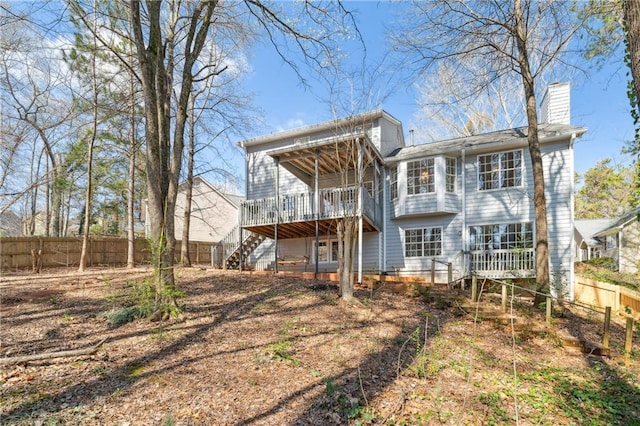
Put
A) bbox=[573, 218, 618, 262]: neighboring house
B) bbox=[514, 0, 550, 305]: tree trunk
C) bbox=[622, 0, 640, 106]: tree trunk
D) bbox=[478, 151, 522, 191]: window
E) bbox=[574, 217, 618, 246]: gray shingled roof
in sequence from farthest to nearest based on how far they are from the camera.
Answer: bbox=[574, 217, 618, 246]: gray shingled roof < bbox=[573, 218, 618, 262]: neighboring house < bbox=[478, 151, 522, 191]: window < bbox=[514, 0, 550, 305]: tree trunk < bbox=[622, 0, 640, 106]: tree trunk

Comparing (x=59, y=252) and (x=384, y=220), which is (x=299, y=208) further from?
(x=59, y=252)

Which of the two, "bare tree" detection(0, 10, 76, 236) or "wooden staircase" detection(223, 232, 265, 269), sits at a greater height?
"bare tree" detection(0, 10, 76, 236)

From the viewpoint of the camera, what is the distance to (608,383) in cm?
535

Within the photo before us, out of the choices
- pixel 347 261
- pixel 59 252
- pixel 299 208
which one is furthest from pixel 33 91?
pixel 347 261

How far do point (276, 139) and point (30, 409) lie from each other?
14.1 metres

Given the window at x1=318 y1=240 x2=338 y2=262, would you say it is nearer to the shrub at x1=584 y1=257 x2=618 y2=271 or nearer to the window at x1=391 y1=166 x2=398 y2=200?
the window at x1=391 y1=166 x2=398 y2=200

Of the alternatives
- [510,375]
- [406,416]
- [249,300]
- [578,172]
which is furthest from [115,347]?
[578,172]

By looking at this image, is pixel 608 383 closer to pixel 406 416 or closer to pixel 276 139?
pixel 406 416

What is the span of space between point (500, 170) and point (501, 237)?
250 cm

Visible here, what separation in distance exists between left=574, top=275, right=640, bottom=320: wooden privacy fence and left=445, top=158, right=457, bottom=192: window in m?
5.21

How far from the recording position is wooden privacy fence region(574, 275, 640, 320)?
995 centimetres

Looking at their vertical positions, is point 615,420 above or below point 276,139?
below

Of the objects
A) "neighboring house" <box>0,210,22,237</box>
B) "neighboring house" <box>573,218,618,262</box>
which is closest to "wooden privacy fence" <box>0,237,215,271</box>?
"neighboring house" <box>0,210,22,237</box>

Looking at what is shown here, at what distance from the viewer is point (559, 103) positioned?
13.6m
